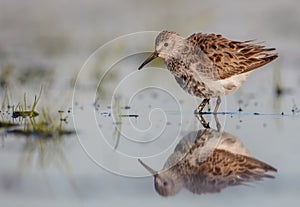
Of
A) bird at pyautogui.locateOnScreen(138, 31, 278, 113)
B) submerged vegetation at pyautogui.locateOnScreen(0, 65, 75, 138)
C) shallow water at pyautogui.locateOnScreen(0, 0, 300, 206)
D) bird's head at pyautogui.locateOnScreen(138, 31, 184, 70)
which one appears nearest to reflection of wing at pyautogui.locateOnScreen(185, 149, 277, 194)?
shallow water at pyautogui.locateOnScreen(0, 0, 300, 206)

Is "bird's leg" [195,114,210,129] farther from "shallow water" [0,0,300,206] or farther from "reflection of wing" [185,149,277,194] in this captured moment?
"reflection of wing" [185,149,277,194]

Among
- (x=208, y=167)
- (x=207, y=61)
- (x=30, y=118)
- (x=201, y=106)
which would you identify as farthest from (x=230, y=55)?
(x=208, y=167)

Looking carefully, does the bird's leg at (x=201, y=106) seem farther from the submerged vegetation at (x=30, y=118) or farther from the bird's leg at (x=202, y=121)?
the submerged vegetation at (x=30, y=118)

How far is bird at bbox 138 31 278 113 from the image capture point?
29.6ft

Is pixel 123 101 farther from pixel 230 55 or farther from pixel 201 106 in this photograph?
pixel 230 55

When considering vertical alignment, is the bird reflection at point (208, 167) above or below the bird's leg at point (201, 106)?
below

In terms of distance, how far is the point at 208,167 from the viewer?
6.33m

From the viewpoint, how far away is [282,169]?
20.8 ft

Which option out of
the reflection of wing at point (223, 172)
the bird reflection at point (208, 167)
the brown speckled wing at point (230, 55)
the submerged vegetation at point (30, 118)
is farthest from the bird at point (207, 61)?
the reflection of wing at point (223, 172)

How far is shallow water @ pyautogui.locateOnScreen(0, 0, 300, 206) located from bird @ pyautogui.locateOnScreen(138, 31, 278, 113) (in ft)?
0.90

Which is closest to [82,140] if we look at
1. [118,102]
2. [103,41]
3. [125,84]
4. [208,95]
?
[118,102]

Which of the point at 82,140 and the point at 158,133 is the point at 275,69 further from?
the point at 82,140

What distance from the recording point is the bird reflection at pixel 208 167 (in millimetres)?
5891

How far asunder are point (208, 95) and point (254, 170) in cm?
281
